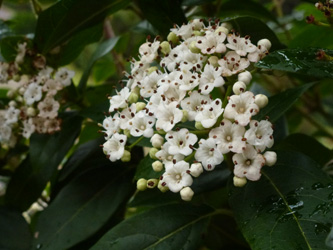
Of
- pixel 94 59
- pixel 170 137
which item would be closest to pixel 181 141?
pixel 170 137

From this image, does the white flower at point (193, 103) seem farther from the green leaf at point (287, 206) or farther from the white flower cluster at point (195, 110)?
the green leaf at point (287, 206)

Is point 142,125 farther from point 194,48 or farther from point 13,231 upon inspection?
point 13,231

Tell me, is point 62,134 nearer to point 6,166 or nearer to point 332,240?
point 6,166

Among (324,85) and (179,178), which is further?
(324,85)

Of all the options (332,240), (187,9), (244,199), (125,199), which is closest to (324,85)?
(187,9)

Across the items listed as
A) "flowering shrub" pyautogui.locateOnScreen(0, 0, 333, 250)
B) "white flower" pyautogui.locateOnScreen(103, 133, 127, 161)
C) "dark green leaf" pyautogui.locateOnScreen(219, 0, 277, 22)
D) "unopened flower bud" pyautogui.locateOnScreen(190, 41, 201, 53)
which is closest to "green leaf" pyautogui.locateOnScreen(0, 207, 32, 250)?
"flowering shrub" pyautogui.locateOnScreen(0, 0, 333, 250)

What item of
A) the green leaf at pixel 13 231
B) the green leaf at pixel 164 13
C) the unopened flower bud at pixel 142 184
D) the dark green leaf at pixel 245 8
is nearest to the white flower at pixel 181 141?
the unopened flower bud at pixel 142 184

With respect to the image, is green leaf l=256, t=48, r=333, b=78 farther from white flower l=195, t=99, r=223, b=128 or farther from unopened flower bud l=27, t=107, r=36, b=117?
unopened flower bud l=27, t=107, r=36, b=117
